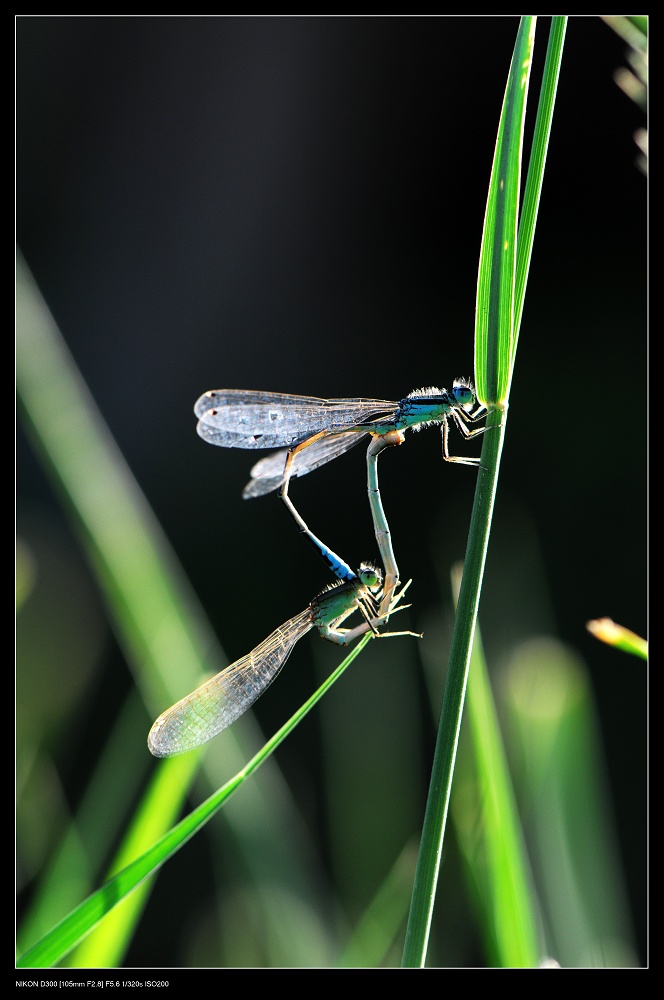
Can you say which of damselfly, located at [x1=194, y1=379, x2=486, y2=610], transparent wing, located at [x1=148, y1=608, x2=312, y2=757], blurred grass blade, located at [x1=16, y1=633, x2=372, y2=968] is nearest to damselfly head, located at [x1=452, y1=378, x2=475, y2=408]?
damselfly, located at [x1=194, y1=379, x2=486, y2=610]

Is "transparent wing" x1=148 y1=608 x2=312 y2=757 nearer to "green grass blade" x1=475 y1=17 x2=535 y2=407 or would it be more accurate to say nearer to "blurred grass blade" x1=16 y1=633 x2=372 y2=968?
"blurred grass blade" x1=16 y1=633 x2=372 y2=968

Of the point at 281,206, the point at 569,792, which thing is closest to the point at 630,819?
the point at 569,792

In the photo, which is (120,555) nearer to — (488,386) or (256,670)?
(256,670)

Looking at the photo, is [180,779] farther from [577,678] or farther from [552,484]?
[552,484]

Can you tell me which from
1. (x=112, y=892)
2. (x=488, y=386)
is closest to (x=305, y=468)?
(x=488, y=386)

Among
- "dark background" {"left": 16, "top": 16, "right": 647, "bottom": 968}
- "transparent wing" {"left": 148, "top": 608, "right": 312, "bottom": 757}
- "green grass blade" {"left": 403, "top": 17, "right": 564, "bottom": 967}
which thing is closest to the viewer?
"green grass blade" {"left": 403, "top": 17, "right": 564, "bottom": 967}

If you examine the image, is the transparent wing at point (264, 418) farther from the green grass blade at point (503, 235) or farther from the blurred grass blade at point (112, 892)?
the blurred grass blade at point (112, 892)

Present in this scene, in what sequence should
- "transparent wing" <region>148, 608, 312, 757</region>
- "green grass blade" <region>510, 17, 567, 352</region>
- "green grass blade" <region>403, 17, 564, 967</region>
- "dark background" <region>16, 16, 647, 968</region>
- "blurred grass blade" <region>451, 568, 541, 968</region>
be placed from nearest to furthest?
"green grass blade" <region>403, 17, 564, 967</region>
"green grass blade" <region>510, 17, 567, 352</region>
"blurred grass blade" <region>451, 568, 541, 968</region>
"transparent wing" <region>148, 608, 312, 757</region>
"dark background" <region>16, 16, 647, 968</region>
